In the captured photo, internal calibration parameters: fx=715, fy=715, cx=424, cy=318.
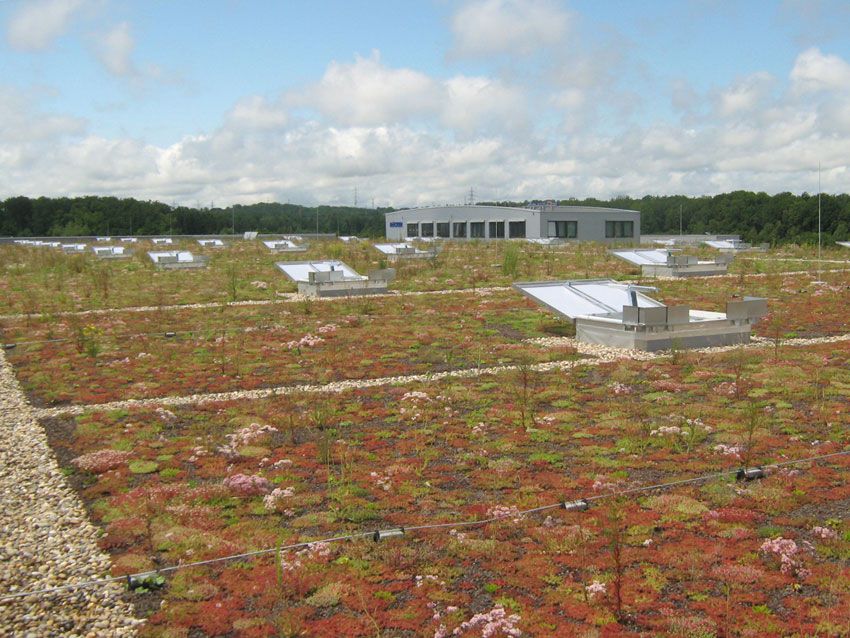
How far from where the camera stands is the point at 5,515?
5.25 metres

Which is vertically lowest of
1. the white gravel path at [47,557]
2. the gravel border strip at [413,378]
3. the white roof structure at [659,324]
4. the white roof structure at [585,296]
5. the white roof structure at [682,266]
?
the white gravel path at [47,557]

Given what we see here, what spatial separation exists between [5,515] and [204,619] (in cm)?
234

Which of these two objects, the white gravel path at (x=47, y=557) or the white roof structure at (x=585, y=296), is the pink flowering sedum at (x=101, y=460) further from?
the white roof structure at (x=585, y=296)

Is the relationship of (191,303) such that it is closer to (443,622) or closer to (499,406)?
(499,406)

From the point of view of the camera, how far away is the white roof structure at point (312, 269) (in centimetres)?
1916

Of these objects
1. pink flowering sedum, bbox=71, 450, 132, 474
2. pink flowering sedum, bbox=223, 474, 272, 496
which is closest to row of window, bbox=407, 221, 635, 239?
pink flowering sedum, bbox=71, 450, 132, 474

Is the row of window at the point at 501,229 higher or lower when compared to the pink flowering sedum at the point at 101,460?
higher

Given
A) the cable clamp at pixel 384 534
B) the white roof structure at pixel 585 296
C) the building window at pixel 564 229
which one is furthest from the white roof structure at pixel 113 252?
the cable clamp at pixel 384 534

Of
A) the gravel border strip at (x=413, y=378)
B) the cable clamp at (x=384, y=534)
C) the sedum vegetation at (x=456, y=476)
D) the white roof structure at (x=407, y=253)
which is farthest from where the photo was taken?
the white roof structure at (x=407, y=253)

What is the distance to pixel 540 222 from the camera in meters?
48.1

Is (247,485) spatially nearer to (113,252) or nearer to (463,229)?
(113,252)

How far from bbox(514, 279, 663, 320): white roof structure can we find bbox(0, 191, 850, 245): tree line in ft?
127

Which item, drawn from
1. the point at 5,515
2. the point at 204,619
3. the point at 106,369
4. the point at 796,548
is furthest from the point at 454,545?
the point at 106,369

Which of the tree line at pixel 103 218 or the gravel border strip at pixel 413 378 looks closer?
the gravel border strip at pixel 413 378
